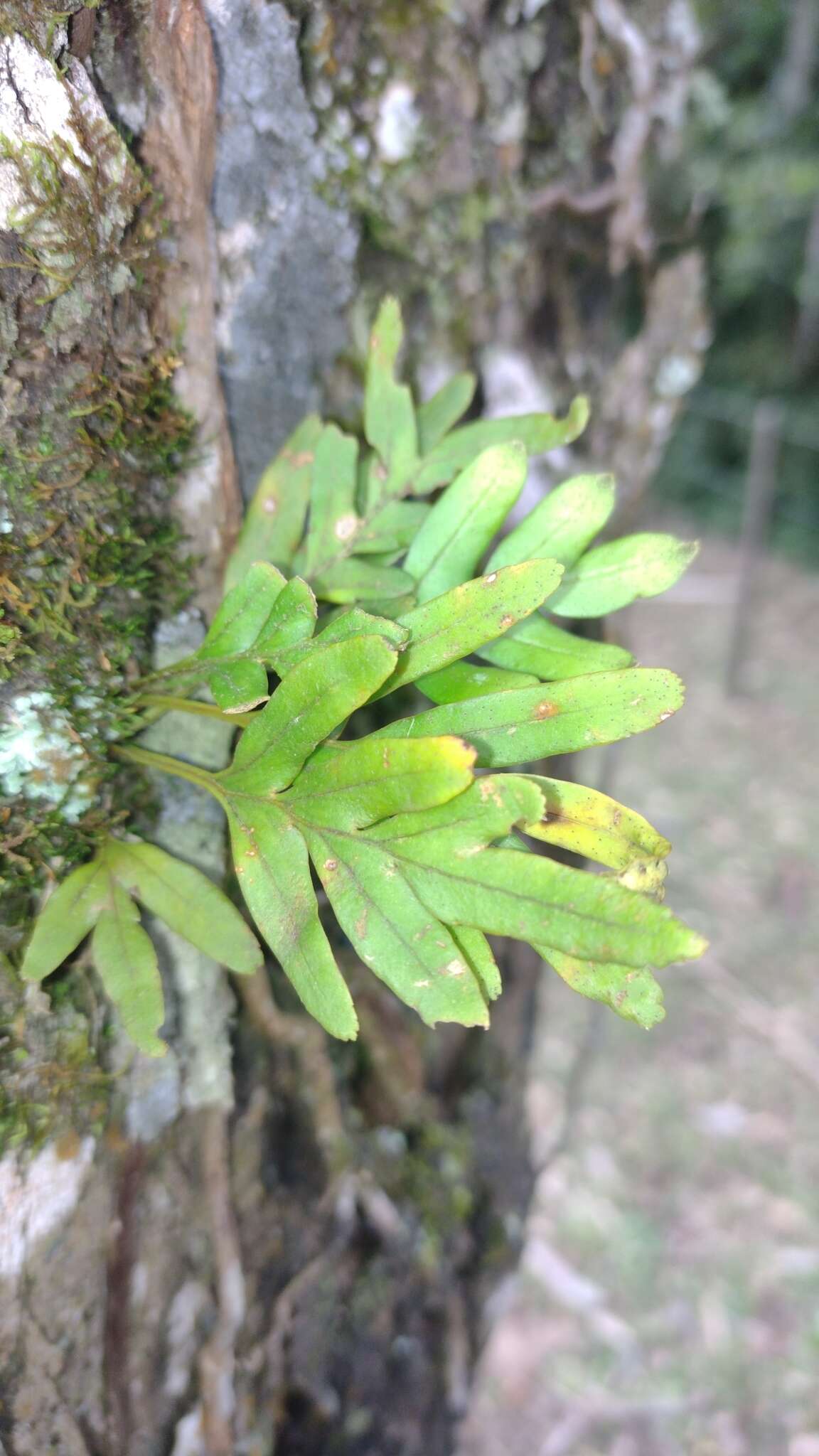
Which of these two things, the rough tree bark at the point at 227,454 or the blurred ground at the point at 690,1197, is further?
the blurred ground at the point at 690,1197

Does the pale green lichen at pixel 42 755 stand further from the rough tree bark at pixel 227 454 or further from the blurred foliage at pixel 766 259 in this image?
the blurred foliage at pixel 766 259

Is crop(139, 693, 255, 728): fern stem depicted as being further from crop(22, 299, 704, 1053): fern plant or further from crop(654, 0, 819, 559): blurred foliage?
crop(654, 0, 819, 559): blurred foliage

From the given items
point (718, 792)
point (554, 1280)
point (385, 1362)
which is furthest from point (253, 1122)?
point (718, 792)

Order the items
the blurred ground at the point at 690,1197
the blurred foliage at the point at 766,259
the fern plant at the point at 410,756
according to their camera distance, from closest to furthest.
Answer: the fern plant at the point at 410,756, the blurred ground at the point at 690,1197, the blurred foliage at the point at 766,259

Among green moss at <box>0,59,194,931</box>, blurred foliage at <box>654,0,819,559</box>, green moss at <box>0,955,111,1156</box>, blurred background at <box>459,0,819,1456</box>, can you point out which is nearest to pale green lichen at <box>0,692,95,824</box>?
green moss at <box>0,59,194,931</box>

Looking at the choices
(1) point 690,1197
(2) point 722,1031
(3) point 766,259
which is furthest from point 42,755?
(3) point 766,259

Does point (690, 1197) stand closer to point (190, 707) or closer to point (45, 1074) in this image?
point (45, 1074)

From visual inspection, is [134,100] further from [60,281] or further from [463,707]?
[463,707]

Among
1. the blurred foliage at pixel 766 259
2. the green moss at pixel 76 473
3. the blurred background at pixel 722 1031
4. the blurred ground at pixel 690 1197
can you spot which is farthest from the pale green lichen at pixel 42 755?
the blurred foliage at pixel 766 259
